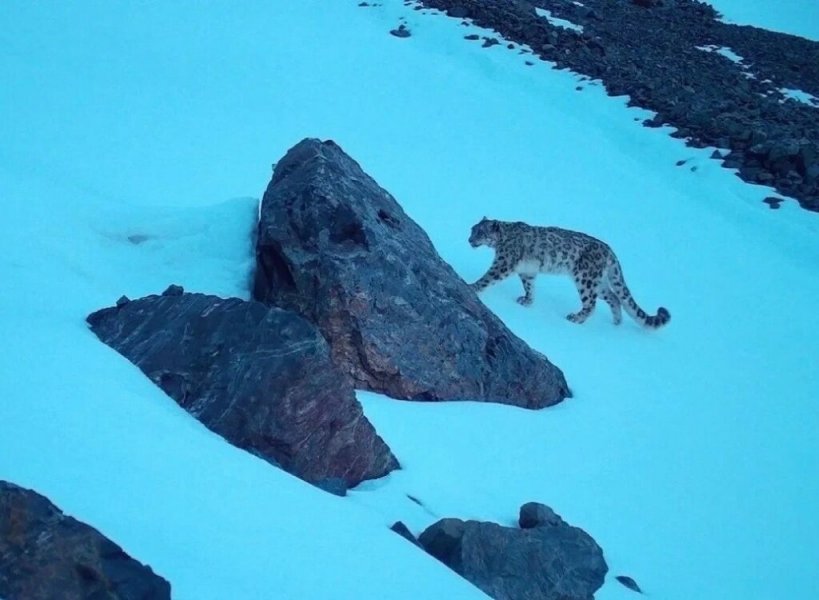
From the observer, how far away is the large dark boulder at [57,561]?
3154 millimetres

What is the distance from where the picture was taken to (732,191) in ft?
59.9

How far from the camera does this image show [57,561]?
3.17 meters

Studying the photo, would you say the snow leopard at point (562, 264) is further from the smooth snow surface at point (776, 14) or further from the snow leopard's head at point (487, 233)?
the smooth snow surface at point (776, 14)

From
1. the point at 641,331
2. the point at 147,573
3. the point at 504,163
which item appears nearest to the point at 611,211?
the point at 504,163

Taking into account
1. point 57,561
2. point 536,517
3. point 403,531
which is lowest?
point 536,517

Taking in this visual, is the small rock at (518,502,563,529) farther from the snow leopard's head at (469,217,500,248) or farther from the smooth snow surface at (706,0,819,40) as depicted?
the smooth snow surface at (706,0,819,40)

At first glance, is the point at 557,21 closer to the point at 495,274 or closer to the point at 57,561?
the point at 495,274

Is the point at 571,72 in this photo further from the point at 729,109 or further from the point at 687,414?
the point at 687,414

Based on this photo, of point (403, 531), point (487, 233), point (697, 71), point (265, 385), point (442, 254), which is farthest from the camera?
point (697, 71)

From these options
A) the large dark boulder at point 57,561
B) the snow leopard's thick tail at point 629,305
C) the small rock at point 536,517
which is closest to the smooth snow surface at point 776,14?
the snow leopard's thick tail at point 629,305

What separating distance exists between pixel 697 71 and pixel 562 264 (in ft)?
57.6

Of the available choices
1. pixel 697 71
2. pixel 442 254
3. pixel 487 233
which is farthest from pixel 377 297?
pixel 697 71

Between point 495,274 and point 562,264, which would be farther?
point 562,264

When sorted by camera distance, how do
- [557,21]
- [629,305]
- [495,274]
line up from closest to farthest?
[495,274], [629,305], [557,21]
